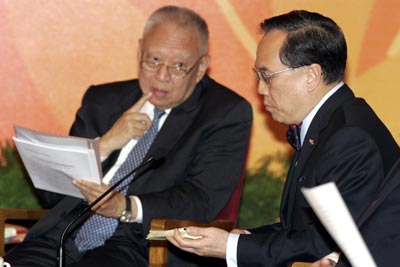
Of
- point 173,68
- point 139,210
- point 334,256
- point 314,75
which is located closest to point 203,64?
point 173,68

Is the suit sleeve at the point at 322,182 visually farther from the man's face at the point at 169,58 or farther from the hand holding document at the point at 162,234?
the man's face at the point at 169,58

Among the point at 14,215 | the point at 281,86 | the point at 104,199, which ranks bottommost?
the point at 14,215

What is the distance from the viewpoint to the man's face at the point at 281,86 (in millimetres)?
3752

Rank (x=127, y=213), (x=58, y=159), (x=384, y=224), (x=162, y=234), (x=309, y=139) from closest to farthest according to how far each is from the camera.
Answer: (x=384, y=224) → (x=162, y=234) → (x=309, y=139) → (x=58, y=159) → (x=127, y=213)

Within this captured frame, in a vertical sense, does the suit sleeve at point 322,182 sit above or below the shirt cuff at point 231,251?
above

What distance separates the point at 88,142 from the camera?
13.4ft

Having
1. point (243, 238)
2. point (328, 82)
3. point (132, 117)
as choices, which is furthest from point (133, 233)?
point (328, 82)

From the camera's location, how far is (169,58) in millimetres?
4617

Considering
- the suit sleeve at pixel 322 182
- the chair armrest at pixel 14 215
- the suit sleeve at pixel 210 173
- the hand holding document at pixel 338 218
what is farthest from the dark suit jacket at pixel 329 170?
the chair armrest at pixel 14 215

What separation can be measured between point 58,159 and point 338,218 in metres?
2.29

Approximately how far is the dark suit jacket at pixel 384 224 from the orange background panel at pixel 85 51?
98.6 inches

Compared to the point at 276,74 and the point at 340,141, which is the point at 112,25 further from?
the point at 340,141

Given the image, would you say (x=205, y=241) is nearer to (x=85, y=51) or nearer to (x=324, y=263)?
(x=324, y=263)

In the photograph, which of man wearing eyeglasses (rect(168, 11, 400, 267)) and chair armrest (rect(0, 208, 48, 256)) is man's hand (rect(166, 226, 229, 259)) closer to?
man wearing eyeglasses (rect(168, 11, 400, 267))
